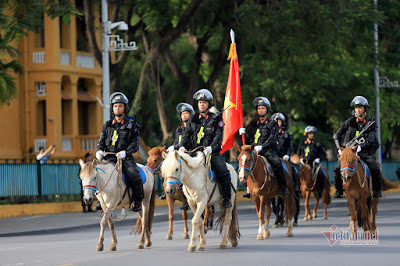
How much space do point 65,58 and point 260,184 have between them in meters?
26.0

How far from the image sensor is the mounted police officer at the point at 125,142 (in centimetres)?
1477

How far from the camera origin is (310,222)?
21922 millimetres

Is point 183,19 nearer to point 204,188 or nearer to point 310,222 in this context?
point 310,222

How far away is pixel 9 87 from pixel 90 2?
9.80 m

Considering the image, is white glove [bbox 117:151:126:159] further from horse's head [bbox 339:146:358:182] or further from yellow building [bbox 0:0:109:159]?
yellow building [bbox 0:0:109:159]

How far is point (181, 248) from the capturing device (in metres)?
14.8

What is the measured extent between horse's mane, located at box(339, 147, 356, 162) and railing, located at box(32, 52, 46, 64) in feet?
89.0

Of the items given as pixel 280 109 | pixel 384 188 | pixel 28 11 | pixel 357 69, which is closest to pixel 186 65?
pixel 357 69

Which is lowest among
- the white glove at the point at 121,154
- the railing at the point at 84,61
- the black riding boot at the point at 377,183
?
the black riding boot at the point at 377,183

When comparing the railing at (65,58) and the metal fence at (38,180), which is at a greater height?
the railing at (65,58)

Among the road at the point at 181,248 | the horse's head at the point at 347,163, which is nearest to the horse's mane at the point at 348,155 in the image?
the horse's head at the point at 347,163

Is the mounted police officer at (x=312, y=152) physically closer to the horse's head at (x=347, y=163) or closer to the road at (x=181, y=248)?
the road at (x=181, y=248)

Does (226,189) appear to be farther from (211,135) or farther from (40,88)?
(40,88)

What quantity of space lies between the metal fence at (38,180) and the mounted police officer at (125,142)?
1115 centimetres
